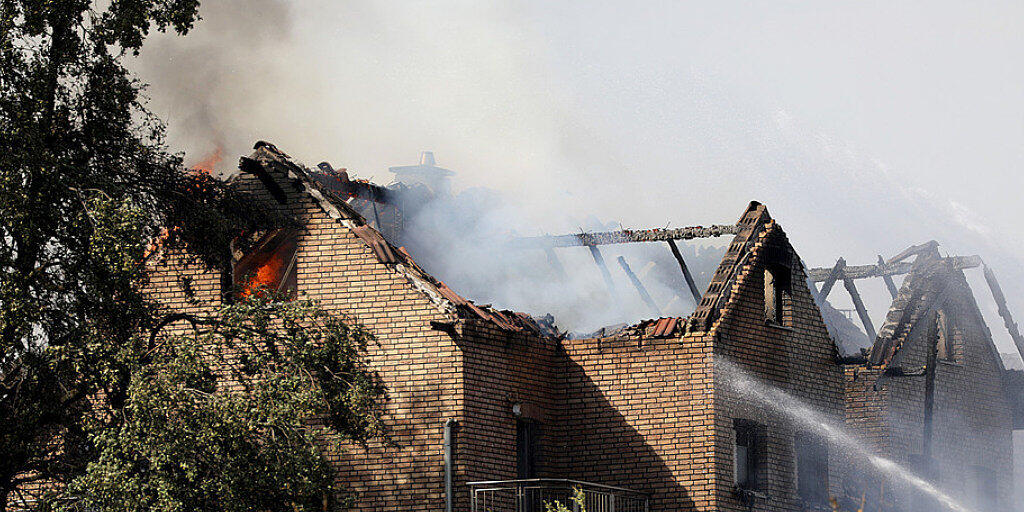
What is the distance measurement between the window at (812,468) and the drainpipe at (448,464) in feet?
25.4

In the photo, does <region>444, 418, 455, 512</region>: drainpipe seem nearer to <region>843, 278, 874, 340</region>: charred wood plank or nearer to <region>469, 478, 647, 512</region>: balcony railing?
<region>469, 478, 647, 512</region>: balcony railing

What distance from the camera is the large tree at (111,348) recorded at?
21.2 metres

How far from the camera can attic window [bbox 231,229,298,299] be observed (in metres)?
27.5

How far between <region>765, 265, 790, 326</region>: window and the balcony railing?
14.9 feet

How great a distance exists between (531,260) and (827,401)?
7.23m

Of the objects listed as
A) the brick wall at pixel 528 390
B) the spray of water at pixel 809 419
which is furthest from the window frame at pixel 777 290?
the spray of water at pixel 809 419

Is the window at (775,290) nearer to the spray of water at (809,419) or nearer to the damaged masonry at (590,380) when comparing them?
the damaged masonry at (590,380)

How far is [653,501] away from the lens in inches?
1099

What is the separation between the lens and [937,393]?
34.4m

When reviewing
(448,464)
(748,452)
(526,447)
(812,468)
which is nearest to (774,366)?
(748,452)

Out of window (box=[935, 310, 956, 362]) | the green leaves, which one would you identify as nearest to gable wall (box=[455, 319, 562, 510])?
the green leaves

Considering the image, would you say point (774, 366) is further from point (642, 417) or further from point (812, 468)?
point (642, 417)

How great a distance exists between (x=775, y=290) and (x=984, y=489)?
26.8 feet

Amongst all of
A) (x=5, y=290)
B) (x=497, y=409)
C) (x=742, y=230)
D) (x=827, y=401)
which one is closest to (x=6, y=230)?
(x=5, y=290)
